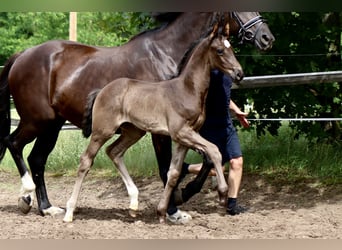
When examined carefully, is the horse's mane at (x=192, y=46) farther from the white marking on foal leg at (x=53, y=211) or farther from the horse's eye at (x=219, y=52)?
the white marking on foal leg at (x=53, y=211)

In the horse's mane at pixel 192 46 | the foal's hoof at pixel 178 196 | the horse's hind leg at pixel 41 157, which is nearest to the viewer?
the horse's mane at pixel 192 46

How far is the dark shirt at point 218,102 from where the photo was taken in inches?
232

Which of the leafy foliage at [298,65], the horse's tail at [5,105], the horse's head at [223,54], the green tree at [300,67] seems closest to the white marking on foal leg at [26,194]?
the horse's tail at [5,105]

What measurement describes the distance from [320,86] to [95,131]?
3.80 m

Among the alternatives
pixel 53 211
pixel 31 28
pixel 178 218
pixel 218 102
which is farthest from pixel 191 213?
pixel 31 28

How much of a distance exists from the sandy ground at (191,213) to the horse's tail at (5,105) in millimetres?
800

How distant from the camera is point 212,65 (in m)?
5.27

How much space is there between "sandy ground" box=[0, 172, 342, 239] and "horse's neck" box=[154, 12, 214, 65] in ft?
5.34

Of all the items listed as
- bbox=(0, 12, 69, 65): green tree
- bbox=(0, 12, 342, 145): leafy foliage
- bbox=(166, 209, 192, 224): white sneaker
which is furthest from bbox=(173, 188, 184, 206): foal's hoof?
bbox=(0, 12, 69, 65): green tree

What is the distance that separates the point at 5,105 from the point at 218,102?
8.16 feet

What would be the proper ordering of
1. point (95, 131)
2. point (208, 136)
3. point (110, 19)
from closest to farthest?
1. point (95, 131)
2. point (208, 136)
3. point (110, 19)

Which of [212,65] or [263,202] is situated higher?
[212,65]
